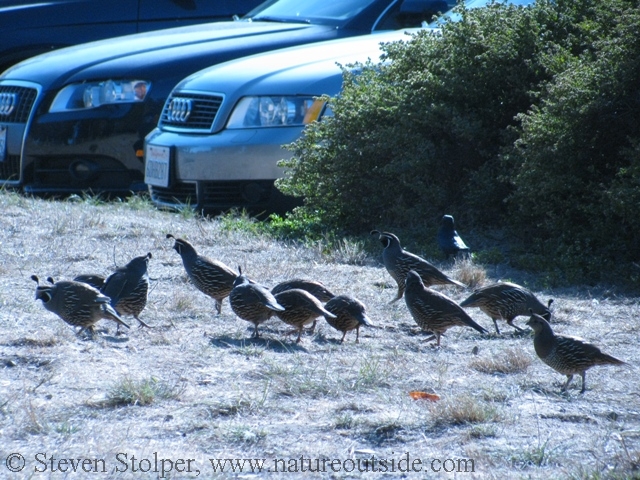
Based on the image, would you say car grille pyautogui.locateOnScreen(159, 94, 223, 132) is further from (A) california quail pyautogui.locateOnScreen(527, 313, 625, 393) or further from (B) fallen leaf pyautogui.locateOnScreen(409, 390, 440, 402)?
(B) fallen leaf pyautogui.locateOnScreen(409, 390, 440, 402)

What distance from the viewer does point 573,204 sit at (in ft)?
28.9

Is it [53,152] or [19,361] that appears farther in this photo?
[53,152]

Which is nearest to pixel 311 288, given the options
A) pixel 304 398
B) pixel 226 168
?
pixel 304 398

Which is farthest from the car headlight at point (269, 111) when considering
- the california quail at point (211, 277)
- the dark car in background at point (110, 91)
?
the california quail at point (211, 277)

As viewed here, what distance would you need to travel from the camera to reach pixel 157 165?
1077 centimetres

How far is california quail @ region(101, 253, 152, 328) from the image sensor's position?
264 inches

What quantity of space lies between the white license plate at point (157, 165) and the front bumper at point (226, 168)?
6 cm

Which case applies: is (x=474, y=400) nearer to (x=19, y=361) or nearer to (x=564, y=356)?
(x=564, y=356)

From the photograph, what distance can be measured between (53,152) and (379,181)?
3858 mm

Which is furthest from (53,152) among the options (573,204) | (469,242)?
(573,204)

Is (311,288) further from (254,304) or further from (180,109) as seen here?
(180,109)

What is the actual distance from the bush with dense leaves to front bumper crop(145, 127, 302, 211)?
Answer: 29 centimetres

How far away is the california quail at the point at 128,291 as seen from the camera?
22.0 feet

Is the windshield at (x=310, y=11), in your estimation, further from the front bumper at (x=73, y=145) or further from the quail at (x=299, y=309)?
the quail at (x=299, y=309)
